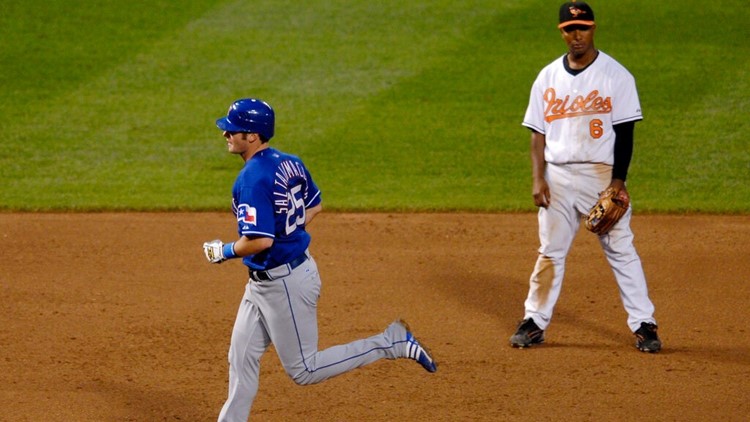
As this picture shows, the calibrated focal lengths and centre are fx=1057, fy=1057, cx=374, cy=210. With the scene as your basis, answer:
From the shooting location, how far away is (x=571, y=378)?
617 centimetres

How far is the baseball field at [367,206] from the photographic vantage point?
6129mm

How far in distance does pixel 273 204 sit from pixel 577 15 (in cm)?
235

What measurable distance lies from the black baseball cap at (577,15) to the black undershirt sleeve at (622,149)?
2.15ft

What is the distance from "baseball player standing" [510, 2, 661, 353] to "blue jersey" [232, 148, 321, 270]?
74.9 inches

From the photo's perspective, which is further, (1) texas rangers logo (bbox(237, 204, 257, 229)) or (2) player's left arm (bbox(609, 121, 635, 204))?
(2) player's left arm (bbox(609, 121, 635, 204))

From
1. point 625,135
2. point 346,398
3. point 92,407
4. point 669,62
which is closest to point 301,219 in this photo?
point 346,398

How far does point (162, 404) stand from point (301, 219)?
1.47 metres

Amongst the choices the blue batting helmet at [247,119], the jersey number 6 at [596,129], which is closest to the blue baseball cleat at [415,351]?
the blue batting helmet at [247,119]

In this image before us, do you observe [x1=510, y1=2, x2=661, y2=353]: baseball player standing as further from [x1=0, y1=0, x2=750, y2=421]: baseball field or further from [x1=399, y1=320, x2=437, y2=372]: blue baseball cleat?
[x1=399, y1=320, x2=437, y2=372]: blue baseball cleat

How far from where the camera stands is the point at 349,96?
1200 centimetres

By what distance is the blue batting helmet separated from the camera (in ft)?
16.4

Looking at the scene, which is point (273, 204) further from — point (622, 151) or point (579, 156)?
point (622, 151)

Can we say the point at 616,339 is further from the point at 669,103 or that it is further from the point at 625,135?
the point at 669,103

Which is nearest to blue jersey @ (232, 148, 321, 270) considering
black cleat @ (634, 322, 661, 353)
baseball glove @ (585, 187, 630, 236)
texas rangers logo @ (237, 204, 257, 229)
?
texas rangers logo @ (237, 204, 257, 229)
